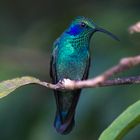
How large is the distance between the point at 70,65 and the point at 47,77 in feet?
6.79

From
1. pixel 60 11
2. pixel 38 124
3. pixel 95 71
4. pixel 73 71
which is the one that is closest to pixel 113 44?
pixel 95 71

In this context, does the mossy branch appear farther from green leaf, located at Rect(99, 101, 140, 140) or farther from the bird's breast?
the bird's breast

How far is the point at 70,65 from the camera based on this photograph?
11.8ft

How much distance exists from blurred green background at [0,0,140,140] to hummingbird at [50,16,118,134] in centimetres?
57

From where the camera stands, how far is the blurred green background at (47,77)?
4.21 metres

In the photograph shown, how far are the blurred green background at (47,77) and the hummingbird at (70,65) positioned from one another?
0.57 m

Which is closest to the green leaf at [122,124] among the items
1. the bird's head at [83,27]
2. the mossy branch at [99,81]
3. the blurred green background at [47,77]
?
the mossy branch at [99,81]

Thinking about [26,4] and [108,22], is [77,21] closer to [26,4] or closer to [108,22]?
[108,22]

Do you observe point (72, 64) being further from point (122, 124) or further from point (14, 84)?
point (122, 124)

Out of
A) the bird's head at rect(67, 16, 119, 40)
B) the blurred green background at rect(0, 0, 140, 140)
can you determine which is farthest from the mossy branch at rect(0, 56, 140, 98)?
the blurred green background at rect(0, 0, 140, 140)

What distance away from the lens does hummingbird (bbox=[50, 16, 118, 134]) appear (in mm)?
3469

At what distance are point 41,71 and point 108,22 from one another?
1055mm

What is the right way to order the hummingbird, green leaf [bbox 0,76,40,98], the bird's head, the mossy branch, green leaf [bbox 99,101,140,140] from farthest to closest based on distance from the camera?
the hummingbird < the bird's head < green leaf [bbox 0,76,40,98] < green leaf [bbox 99,101,140,140] < the mossy branch

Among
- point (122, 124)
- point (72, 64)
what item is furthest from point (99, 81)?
point (72, 64)
